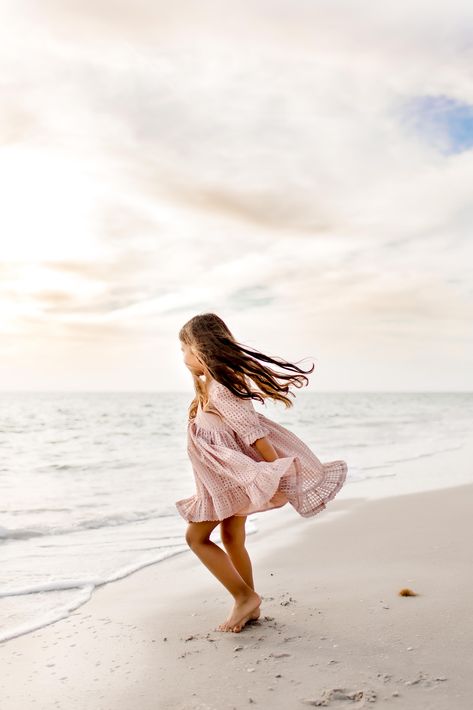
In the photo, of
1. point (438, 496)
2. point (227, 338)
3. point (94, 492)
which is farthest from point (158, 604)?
point (94, 492)

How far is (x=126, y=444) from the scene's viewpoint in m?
17.9

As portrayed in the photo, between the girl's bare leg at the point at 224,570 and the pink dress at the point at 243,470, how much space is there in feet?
0.28

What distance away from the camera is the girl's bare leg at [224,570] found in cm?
349

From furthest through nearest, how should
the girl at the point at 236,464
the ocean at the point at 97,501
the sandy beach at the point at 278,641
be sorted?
the ocean at the point at 97,501 → the girl at the point at 236,464 → the sandy beach at the point at 278,641

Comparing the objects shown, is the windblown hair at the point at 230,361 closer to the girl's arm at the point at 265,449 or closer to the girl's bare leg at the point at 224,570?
the girl's arm at the point at 265,449

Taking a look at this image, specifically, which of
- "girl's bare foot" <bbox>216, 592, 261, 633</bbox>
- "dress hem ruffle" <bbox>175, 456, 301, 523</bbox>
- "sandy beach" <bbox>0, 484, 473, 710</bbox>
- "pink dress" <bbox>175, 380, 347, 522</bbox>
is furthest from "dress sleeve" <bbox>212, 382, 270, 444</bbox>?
"sandy beach" <bbox>0, 484, 473, 710</bbox>

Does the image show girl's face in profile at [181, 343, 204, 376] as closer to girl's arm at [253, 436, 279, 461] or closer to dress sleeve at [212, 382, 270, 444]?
dress sleeve at [212, 382, 270, 444]

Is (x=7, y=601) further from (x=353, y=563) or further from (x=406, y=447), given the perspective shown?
(x=406, y=447)

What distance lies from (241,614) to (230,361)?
1283mm

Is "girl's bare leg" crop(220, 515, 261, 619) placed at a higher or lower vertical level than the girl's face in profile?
lower

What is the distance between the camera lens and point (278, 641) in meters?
3.26

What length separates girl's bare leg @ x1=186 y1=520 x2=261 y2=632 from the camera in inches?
137

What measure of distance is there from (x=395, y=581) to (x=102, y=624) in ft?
5.69

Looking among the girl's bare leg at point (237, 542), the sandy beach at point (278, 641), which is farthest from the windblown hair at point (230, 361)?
the sandy beach at point (278, 641)
